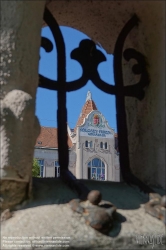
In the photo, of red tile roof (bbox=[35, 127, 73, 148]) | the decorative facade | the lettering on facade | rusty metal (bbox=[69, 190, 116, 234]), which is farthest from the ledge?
the lettering on facade

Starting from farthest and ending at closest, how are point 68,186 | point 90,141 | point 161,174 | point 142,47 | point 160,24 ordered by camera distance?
1. point 90,141
2. point 142,47
3. point 160,24
4. point 161,174
5. point 68,186

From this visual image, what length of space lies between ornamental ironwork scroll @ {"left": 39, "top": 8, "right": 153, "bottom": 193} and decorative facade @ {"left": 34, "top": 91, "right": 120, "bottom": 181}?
12.3 metres

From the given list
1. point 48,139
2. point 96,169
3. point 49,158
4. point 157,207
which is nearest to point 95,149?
point 96,169

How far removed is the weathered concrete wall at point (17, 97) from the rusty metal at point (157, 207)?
0.52 metres

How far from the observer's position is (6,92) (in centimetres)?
159

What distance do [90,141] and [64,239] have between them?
14250mm

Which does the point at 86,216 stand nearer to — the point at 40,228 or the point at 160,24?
the point at 40,228

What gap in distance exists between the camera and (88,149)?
610 inches

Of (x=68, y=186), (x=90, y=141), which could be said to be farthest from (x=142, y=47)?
(x=90, y=141)

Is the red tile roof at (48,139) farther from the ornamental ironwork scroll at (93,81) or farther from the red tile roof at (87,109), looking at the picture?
the ornamental ironwork scroll at (93,81)

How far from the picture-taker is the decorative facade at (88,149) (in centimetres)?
1482

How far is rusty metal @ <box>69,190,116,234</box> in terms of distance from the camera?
150 centimetres

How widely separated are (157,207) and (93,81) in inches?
31.3

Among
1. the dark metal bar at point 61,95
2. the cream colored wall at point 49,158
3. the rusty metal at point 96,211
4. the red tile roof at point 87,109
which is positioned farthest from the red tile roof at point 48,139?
the rusty metal at point 96,211
